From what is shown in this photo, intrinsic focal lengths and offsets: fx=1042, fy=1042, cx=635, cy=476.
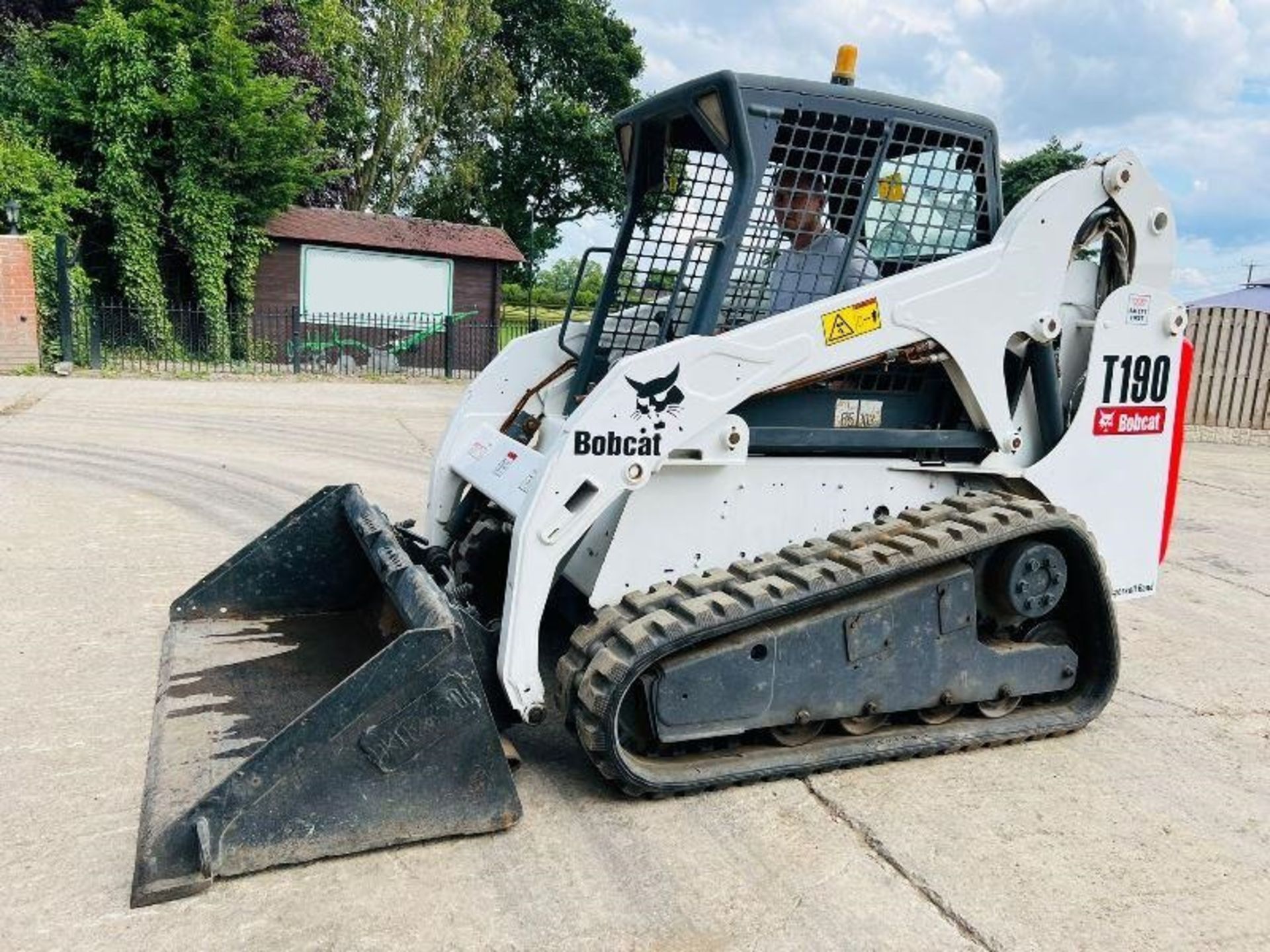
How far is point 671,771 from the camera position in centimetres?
313

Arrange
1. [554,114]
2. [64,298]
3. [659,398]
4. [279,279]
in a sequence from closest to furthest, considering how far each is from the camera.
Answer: [659,398] < [64,298] < [279,279] < [554,114]

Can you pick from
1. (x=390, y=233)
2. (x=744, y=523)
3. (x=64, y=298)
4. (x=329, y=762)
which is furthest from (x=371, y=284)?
(x=329, y=762)

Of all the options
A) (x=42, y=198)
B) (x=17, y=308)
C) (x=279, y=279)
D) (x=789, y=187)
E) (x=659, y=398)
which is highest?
(x=42, y=198)

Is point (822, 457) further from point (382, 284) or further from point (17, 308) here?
point (382, 284)

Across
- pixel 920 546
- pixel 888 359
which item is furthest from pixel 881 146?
pixel 920 546

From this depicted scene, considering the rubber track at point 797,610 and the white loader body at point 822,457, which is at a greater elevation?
the white loader body at point 822,457

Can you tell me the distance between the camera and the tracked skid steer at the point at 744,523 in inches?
112

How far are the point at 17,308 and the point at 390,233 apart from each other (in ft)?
26.0

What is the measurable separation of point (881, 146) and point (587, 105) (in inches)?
1251

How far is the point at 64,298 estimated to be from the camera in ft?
56.9

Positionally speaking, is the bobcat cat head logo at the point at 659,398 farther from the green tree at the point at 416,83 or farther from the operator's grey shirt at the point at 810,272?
the green tree at the point at 416,83

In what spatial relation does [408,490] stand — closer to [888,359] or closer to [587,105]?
[888,359]

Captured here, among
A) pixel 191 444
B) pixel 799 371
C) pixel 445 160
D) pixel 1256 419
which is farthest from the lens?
pixel 445 160

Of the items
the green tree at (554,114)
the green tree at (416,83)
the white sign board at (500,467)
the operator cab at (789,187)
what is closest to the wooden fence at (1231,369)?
the operator cab at (789,187)
